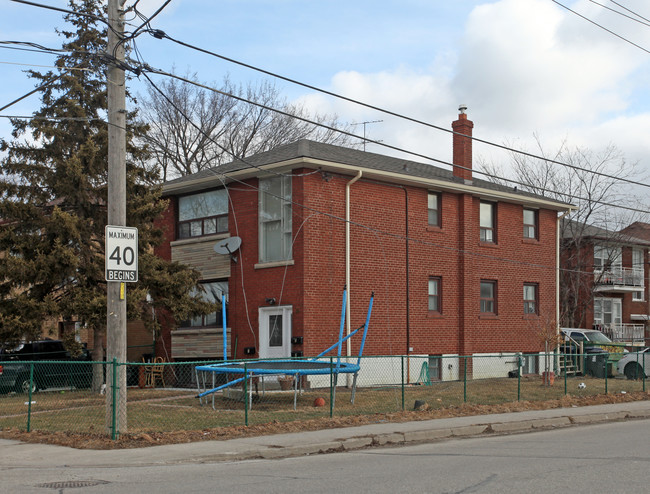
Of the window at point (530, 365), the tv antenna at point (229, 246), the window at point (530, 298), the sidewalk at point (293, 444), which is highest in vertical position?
the tv antenna at point (229, 246)

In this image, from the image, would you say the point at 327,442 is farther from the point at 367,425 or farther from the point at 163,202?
the point at 163,202

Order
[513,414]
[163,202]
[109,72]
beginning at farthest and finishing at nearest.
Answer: [163,202]
[513,414]
[109,72]

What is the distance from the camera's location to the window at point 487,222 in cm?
2935

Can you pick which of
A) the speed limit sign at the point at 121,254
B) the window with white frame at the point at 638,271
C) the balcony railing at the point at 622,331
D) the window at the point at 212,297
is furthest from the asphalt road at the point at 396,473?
the window with white frame at the point at 638,271

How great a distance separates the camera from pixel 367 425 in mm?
15430

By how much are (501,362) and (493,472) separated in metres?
19.6

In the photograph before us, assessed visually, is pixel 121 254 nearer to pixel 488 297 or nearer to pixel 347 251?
pixel 347 251

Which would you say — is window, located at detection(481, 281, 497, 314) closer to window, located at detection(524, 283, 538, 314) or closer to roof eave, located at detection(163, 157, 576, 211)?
window, located at detection(524, 283, 538, 314)

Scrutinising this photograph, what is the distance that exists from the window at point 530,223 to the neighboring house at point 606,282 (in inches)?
390

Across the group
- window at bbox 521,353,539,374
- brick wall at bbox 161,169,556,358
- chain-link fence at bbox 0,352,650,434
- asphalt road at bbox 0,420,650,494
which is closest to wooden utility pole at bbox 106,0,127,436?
chain-link fence at bbox 0,352,650,434

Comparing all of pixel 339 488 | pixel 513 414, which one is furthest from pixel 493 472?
pixel 513 414

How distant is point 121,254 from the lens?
1332 cm

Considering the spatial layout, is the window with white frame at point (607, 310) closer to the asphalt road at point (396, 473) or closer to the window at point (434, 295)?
the window at point (434, 295)

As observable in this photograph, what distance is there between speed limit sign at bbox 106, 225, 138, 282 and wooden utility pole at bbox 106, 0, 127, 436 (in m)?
0.15
